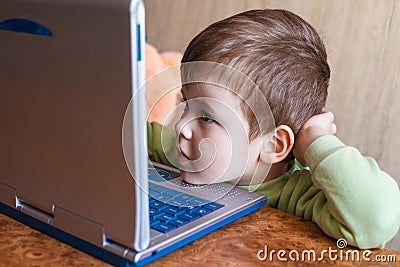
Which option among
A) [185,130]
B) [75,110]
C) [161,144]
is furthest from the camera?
[161,144]

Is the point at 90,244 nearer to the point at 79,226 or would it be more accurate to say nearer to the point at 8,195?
the point at 79,226

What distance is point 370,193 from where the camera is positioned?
0.77m

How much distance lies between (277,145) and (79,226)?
38cm

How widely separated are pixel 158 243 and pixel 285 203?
33 cm

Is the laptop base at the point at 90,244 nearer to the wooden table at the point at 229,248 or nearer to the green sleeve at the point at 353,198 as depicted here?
the wooden table at the point at 229,248

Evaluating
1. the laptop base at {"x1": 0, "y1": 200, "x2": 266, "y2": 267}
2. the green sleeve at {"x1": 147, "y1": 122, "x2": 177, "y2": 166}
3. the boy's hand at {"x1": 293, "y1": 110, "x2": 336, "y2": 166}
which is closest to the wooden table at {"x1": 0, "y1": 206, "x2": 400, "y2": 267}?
the laptop base at {"x1": 0, "y1": 200, "x2": 266, "y2": 267}

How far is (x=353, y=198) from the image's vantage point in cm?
77

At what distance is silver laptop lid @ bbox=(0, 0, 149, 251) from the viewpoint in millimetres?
551

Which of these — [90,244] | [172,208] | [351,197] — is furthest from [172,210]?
[351,197]

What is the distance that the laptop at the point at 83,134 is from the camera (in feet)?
1.82

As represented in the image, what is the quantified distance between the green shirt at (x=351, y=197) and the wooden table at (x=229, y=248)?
0.02 metres

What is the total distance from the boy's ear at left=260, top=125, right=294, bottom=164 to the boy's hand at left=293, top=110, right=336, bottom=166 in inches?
0.5

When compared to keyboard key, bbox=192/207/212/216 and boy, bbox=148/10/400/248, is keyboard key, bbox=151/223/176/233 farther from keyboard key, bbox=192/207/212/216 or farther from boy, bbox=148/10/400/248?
boy, bbox=148/10/400/248

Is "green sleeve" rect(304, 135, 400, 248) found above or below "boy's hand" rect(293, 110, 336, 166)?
below
